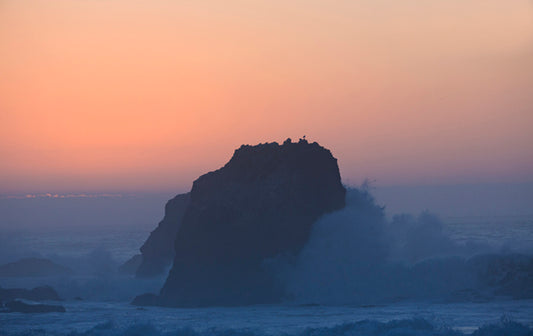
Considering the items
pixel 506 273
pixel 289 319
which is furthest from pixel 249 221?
pixel 506 273

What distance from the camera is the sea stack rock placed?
118 ft

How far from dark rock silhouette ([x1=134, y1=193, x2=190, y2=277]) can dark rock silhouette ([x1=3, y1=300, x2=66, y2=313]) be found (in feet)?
46.2

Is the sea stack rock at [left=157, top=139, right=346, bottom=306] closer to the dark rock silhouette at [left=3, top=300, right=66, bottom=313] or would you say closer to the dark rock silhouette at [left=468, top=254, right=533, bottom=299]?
the dark rock silhouette at [left=3, top=300, right=66, bottom=313]

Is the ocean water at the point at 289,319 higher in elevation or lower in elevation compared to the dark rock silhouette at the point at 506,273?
lower

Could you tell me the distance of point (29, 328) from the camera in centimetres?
2967

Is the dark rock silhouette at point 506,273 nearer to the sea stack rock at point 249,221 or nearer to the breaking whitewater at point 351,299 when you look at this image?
the breaking whitewater at point 351,299

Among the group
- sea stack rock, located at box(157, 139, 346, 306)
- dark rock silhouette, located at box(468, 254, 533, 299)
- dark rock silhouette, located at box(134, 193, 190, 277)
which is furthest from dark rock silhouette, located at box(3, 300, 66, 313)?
dark rock silhouette, located at box(468, 254, 533, 299)

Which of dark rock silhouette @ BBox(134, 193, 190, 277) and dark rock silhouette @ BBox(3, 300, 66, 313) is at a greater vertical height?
dark rock silhouette @ BBox(134, 193, 190, 277)

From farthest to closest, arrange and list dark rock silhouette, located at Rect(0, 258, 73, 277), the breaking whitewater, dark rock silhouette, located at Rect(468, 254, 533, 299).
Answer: dark rock silhouette, located at Rect(0, 258, 73, 277) < dark rock silhouette, located at Rect(468, 254, 533, 299) < the breaking whitewater

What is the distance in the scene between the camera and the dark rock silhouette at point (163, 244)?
4962 cm

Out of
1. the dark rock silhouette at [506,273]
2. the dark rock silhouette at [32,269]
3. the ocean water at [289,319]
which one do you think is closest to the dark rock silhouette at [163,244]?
the ocean water at [289,319]

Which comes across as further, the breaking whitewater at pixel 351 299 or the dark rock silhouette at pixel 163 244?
the dark rock silhouette at pixel 163 244

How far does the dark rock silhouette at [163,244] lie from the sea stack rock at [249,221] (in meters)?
12.0

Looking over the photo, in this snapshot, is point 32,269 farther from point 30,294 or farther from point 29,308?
point 29,308
